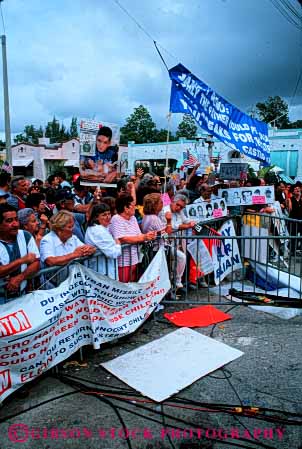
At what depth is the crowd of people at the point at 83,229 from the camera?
3.90m

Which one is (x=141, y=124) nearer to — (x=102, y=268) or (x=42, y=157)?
(x=42, y=157)

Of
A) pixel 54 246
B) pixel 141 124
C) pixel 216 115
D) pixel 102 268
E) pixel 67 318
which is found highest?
pixel 141 124

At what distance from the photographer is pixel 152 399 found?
3.63m

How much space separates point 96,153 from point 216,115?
2.70 meters

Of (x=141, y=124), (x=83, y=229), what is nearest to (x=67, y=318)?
(x=83, y=229)

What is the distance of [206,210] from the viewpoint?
295 inches

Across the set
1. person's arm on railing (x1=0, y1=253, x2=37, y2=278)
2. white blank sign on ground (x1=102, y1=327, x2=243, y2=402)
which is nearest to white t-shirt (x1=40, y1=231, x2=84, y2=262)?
person's arm on railing (x1=0, y1=253, x2=37, y2=278)

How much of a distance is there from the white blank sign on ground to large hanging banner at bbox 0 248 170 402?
395 millimetres

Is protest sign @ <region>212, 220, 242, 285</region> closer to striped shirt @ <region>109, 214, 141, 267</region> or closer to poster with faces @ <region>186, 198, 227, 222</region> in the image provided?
poster with faces @ <region>186, 198, 227, 222</region>

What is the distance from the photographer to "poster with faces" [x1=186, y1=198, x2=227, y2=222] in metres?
7.18

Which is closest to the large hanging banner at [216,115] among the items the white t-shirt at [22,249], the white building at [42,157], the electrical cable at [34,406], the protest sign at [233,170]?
the protest sign at [233,170]

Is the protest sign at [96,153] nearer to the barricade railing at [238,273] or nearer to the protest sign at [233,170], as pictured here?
→ the barricade railing at [238,273]

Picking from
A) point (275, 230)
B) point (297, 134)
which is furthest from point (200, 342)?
point (297, 134)

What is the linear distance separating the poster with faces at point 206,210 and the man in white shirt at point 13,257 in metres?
3.68
